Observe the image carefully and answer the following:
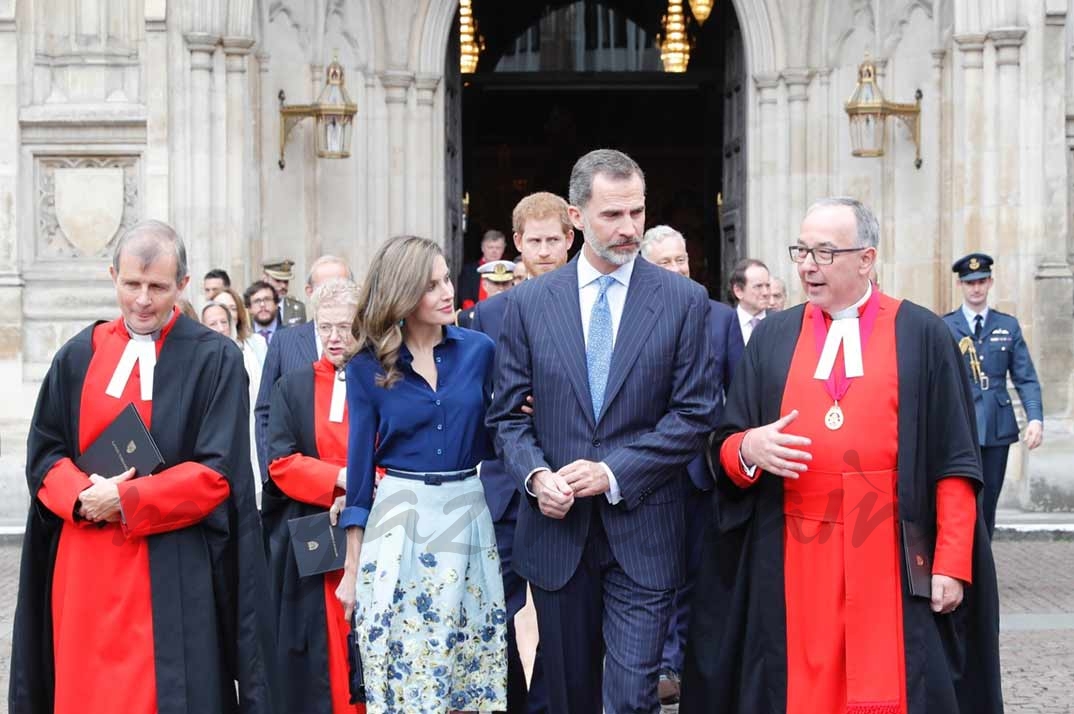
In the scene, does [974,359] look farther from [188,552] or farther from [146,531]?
[146,531]

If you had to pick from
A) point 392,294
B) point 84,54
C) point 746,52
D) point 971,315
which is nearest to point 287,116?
point 84,54

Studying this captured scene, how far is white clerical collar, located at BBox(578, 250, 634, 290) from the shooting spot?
5.28 meters

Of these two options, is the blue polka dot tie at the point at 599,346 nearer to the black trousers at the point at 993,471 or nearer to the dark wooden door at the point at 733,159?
Result: the black trousers at the point at 993,471

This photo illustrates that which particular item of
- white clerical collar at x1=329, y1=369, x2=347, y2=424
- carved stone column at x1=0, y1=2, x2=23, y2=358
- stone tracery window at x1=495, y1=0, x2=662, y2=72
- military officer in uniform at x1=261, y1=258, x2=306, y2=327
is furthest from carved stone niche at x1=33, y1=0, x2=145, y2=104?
stone tracery window at x1=495, y1=0, x2=662, y2=72

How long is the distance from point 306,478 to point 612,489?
1.64 metres

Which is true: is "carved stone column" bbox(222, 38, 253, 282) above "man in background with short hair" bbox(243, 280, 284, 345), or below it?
above

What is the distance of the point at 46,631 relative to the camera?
5094 mm

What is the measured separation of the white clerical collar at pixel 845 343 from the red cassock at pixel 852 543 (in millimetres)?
22

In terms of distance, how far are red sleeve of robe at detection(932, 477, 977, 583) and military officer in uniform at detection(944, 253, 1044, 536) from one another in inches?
203

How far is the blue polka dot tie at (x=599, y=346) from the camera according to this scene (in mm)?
5168

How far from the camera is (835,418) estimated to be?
194 inches

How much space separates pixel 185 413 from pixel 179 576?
0.49 m

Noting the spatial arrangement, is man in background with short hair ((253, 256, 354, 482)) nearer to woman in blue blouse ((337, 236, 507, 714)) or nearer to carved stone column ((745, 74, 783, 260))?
woman in blue blouse ((337, 236, 507, 714))

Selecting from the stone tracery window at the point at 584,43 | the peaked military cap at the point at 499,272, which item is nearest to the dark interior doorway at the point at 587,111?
the stone tracery window at the point at 584,43
